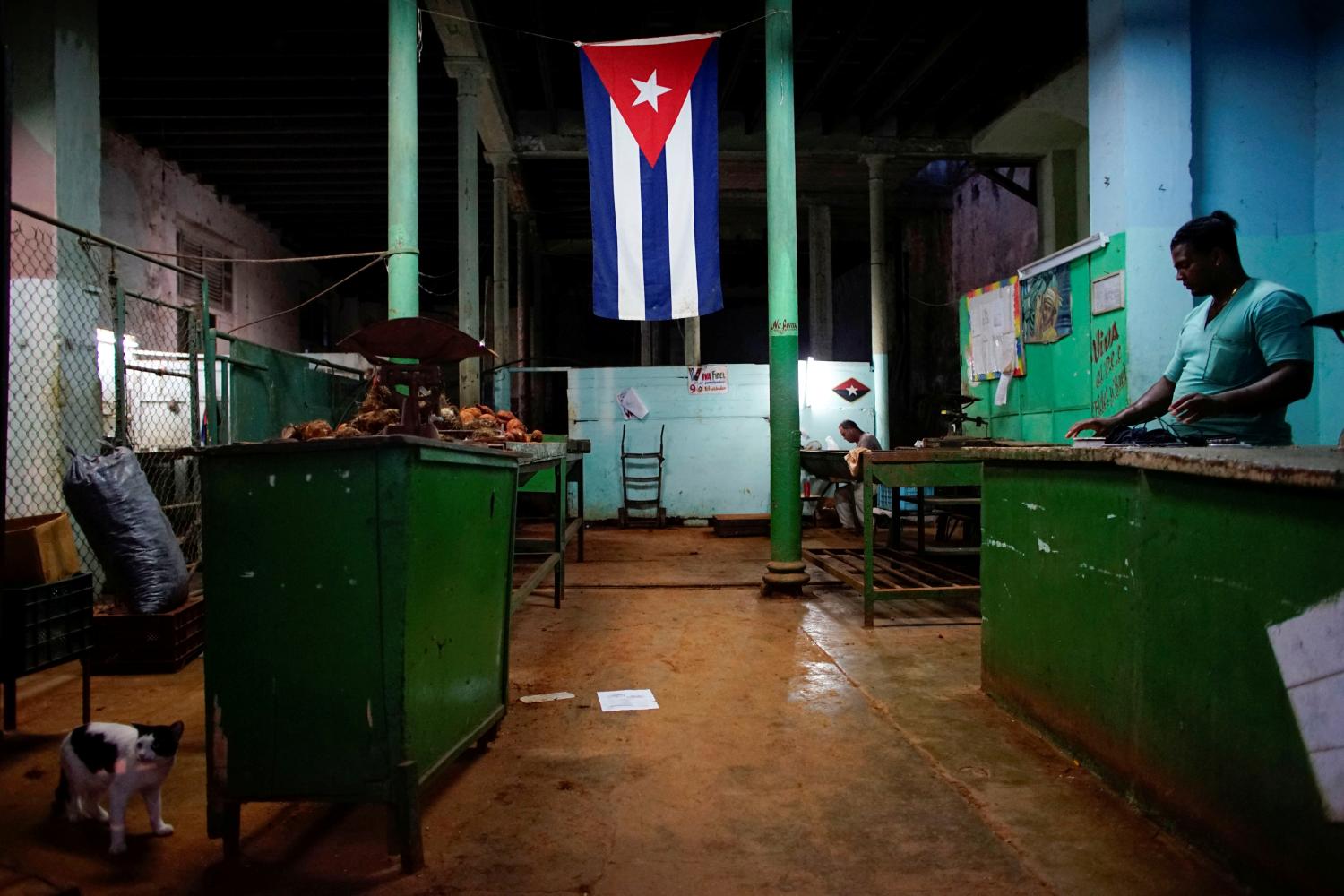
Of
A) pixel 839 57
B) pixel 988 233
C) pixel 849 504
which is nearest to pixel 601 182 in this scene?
pixel 839 57

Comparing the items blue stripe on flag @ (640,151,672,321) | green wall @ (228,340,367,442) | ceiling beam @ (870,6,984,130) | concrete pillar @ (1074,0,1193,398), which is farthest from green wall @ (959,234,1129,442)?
green wall @ (228,340,367,442)

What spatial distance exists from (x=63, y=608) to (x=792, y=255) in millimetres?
4767

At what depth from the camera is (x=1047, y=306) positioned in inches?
236

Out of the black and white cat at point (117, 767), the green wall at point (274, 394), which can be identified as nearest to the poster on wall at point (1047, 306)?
the black and white cat at point (117, 767)

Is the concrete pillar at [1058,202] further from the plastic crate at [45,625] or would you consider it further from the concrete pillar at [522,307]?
the plastic crate at [45,625]

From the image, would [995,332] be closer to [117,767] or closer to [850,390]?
[850,390]

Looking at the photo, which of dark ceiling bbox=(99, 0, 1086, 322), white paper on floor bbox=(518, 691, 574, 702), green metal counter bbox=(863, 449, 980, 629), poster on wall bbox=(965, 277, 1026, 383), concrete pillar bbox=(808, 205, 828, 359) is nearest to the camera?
white paper on floor bbox=(518, 691, 574, 702)

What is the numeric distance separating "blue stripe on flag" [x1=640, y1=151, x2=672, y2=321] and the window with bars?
8.85 m

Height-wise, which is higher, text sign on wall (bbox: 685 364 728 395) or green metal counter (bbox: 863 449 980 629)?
text sign on wall (bbox: 685 364 728 395)

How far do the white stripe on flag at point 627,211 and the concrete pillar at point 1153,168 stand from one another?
3.36 meters

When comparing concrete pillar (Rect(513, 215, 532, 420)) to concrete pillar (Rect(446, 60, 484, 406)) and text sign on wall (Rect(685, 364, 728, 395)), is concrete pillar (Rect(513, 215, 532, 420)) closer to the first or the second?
text sign on wall (Rect(685, 364, 728, 395))

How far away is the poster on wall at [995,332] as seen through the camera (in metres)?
6.45

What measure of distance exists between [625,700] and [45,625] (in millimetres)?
2351

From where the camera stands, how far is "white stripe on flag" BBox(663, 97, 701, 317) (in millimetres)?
5434
